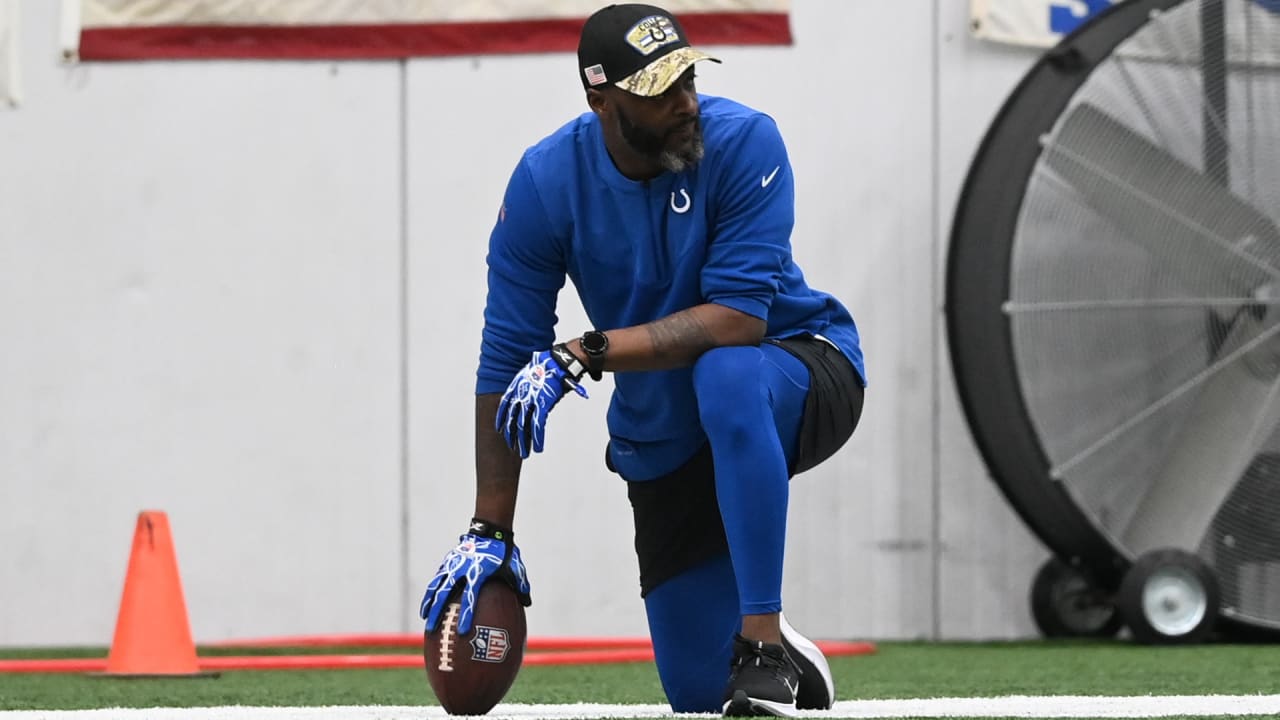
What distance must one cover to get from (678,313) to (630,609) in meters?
3.45

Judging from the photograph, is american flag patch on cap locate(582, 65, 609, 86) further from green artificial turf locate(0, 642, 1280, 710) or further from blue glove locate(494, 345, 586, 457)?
green artificial turf locate(0, 642, 1280, 710)

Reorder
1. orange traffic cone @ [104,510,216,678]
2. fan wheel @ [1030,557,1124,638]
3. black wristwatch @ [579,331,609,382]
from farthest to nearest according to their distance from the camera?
fan wheel @ [1030,557,1124,638] → orange traffic cone @ [104,510,216,678] → black wristwatch @ [579,331,609,382]

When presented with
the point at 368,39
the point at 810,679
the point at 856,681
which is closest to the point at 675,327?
the point at 810,679

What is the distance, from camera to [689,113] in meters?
2.84

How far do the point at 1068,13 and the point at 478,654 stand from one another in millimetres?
4005

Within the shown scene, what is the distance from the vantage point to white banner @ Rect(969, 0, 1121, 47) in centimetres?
616

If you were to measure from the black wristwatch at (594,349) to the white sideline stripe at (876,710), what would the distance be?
54 cm

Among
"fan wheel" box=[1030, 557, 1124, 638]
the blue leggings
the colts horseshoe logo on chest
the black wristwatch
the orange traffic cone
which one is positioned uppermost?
the colts horseshoe logo on chest

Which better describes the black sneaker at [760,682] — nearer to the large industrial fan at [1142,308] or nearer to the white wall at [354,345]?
the large industrial fan at [1142,308]

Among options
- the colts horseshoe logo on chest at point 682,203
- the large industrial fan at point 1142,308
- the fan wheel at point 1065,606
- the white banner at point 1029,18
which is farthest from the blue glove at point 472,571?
the white banner at point 1029,18

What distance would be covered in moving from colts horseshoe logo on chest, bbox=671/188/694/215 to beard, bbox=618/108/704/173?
0.13 feet

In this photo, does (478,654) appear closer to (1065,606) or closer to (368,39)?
(1065,606)

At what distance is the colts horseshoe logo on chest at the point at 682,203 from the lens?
114 inches

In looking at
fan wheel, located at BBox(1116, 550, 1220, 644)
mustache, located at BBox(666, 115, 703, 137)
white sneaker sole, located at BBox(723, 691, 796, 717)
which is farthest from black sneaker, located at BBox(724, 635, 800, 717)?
fan wheel, located at BBox(1116, 550, 1220, 644)
